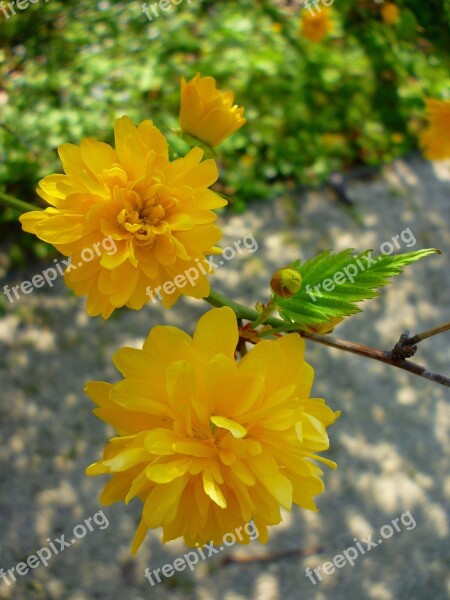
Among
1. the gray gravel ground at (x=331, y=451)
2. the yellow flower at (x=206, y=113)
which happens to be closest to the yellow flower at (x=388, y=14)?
the yellow flower at (x=206, y=113)

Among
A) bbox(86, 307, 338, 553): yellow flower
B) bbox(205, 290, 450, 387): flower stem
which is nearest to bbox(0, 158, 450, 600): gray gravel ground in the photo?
bbox(86, 307, 338, 553): yellow flower

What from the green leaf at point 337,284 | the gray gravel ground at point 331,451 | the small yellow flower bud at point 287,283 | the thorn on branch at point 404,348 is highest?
the small yellow flower bud at point 287,283

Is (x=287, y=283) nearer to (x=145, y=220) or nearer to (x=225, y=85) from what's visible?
(x=145, y=220)

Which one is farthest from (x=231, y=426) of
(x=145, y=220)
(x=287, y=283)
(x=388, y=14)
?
(x=388, y=14)

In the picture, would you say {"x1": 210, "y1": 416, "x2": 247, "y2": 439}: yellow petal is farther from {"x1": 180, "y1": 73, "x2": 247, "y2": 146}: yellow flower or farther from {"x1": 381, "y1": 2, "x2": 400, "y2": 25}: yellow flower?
{"x1": 381, "y1": 2, "x2": 400, "y2": 25}: yellow flower

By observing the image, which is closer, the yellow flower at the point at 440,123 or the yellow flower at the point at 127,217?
the yellow flower at the point at 127,217

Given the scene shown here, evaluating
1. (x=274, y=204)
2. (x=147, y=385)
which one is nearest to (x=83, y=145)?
(x=147, y=385)

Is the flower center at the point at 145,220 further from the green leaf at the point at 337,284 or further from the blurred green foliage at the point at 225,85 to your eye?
the blurred green foliage at the point at 225,85
